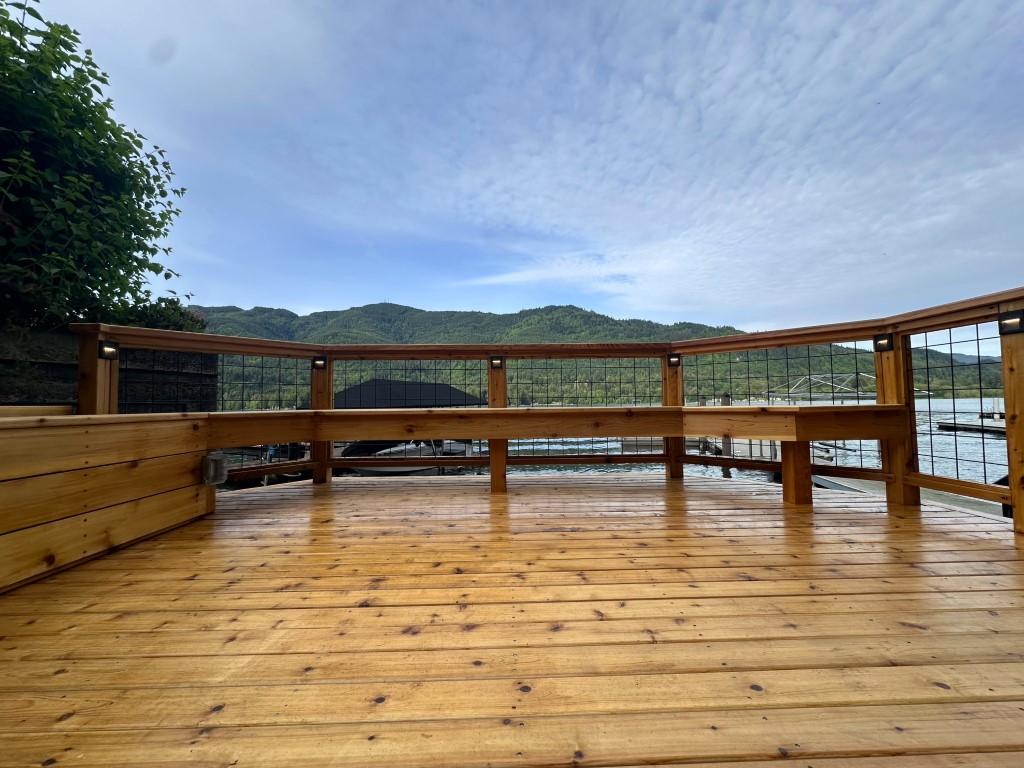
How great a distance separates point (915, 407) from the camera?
9.12 ft

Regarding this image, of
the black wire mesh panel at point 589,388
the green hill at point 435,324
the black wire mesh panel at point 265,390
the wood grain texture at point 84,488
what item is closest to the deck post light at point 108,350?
the black wire mesh panel at point 265,390

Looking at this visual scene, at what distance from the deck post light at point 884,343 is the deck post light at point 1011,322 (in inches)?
22.9

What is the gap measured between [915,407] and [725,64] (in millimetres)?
6035

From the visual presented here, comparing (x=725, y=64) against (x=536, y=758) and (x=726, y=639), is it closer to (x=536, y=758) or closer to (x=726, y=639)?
(x=726, y=639)

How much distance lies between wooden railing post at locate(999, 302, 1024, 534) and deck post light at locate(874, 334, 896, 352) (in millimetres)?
573

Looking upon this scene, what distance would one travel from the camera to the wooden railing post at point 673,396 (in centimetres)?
370

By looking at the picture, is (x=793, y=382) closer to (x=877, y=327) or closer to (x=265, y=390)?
(x=877, y=327)

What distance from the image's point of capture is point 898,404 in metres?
2.80

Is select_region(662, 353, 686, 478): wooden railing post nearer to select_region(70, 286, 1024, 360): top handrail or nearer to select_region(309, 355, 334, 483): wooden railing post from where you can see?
select_region(70, 286, 1024, 360): top handrail

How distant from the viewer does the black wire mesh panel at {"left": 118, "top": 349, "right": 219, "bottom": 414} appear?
347cm

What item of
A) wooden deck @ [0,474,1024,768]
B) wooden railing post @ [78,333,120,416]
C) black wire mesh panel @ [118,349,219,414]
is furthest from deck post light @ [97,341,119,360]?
wooden deck @ [0,474,1024,768]

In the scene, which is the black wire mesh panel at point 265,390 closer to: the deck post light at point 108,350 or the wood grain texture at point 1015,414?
the deck post light at point 108,350

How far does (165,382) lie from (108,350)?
116 cm

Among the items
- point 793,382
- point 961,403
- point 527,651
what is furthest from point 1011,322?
point 527,651
